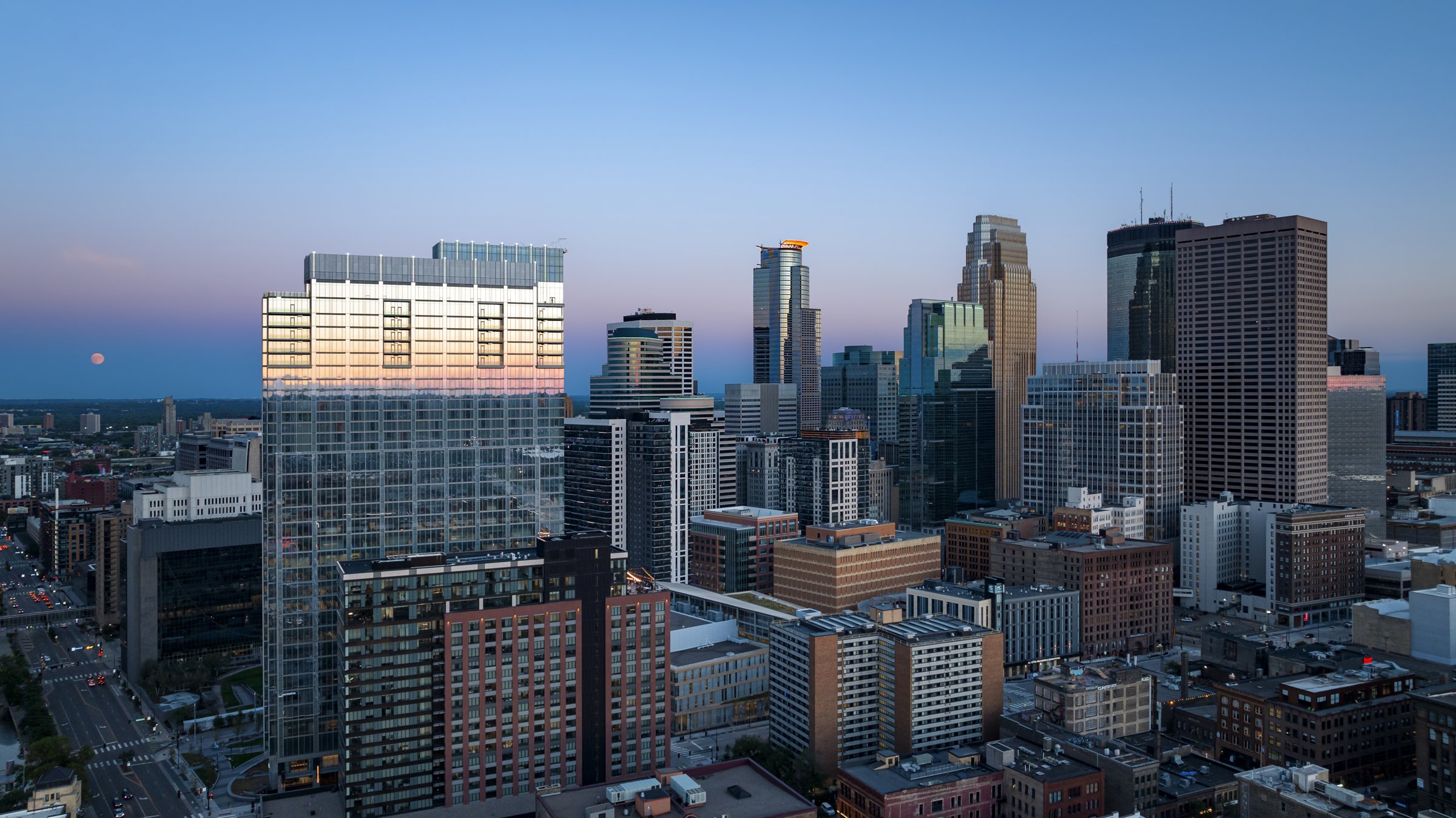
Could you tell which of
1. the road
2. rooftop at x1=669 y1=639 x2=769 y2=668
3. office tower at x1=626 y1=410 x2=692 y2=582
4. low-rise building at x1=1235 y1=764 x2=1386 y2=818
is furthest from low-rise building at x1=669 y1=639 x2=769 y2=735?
low-rise building at x1=1235 y1=764 x2=1386 y2=818

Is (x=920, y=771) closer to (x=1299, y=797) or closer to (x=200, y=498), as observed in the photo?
(x=1299, y=797)

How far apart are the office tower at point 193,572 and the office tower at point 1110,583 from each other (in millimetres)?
117463

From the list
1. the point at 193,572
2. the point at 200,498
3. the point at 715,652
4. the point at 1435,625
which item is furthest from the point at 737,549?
the point at 1435,625

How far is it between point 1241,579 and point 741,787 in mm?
143224

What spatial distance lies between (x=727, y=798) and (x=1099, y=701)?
47802mm

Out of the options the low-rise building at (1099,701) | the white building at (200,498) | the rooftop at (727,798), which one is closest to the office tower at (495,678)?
the rooftop at (727,798)

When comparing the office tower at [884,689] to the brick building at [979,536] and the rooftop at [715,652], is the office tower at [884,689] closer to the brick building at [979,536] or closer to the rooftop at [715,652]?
the rooftop at [715,652]

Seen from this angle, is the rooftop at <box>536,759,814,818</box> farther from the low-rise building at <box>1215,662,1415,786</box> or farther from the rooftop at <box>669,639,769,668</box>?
the low-rise building at <box>1215,662,1415,786</box>

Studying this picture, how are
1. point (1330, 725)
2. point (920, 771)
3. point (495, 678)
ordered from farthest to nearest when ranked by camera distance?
point (1330, 725), point (495, 678), point (920, 771)

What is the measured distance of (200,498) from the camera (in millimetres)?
160250

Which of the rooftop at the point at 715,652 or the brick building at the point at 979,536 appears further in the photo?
the brick building at the point at 979,536

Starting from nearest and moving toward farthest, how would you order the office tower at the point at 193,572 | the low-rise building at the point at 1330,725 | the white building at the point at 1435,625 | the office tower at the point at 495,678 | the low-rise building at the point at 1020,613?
the office tower at the point at 495,678 < the low-rise building at the point at 1330,725 < the white building at the point at 1435,625 < the low-rise building at the point at 1020,613 < the office tower at the point at 193,572

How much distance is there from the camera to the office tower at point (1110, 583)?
15612cm

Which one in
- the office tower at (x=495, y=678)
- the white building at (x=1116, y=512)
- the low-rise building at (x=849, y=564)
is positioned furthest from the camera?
the white building at (x=1116, y=512)
